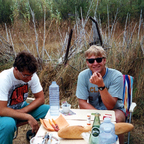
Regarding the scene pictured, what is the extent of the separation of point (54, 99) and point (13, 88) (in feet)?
1.63

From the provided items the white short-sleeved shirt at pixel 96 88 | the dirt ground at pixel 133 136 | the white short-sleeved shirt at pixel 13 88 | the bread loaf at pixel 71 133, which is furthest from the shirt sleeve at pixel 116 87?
the dirt ground at pixel 133 136

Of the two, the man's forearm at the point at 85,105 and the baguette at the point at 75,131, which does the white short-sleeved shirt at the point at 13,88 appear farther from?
the baguette at the point at 75,131

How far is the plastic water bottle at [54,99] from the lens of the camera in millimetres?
1780

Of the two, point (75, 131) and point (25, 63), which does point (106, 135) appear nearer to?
point (75, 131)

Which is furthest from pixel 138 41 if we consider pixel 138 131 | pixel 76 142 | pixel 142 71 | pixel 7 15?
pixel 7 15

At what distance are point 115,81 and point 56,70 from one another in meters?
2.16

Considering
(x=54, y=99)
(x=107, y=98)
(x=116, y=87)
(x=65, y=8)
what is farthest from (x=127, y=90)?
(x=65, y=8)

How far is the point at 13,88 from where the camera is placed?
2037 millimetres

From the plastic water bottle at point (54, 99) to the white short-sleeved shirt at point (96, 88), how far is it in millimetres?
281

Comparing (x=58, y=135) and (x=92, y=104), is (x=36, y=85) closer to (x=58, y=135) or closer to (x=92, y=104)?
(x=92, y=104)

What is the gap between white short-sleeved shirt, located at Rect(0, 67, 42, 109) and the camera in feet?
6.19

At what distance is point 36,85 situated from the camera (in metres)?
2.20

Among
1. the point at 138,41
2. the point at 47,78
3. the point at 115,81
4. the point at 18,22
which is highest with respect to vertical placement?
the point at 18,22

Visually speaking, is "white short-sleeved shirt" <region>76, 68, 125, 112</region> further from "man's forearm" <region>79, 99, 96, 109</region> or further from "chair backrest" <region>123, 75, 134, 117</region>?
"chair backrest" <region>123, 75, 134, 117</region>
